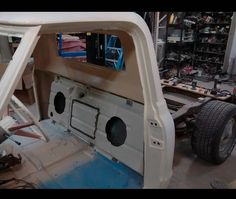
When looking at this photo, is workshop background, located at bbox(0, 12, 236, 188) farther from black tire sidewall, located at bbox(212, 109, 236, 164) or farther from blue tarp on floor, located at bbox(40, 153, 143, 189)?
blue tarp on floor, located at bbox(40, 153, 143, 189)

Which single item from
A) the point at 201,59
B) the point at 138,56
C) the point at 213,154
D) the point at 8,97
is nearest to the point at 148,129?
the point at 138,56

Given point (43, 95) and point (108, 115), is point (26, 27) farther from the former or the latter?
point (43, 95)

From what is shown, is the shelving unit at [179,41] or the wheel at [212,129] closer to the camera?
the wheel at [212,129]

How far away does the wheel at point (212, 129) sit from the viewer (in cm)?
242

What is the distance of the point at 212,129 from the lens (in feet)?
7.92

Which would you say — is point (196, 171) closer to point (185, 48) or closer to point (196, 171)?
point (196, 171)

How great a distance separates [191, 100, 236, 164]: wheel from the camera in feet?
7.95

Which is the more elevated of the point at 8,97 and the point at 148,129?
the point at 8,97

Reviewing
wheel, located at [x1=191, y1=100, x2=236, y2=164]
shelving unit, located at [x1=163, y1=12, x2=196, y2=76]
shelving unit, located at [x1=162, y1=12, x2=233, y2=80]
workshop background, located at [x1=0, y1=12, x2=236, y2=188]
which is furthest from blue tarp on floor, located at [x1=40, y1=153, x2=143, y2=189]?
shelving unit, located at [x1=163, y1=12, x2=196, y2=76]

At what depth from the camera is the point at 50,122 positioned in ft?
10.7

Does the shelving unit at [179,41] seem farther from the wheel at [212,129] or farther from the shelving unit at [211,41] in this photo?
the wheel at [212,129]

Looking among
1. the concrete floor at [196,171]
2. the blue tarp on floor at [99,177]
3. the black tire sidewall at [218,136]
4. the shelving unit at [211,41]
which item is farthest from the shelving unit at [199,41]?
the blue tarp on floor at [99,177]

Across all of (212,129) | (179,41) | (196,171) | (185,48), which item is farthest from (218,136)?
(185,48)

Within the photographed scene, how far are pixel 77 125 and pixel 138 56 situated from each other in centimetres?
146
